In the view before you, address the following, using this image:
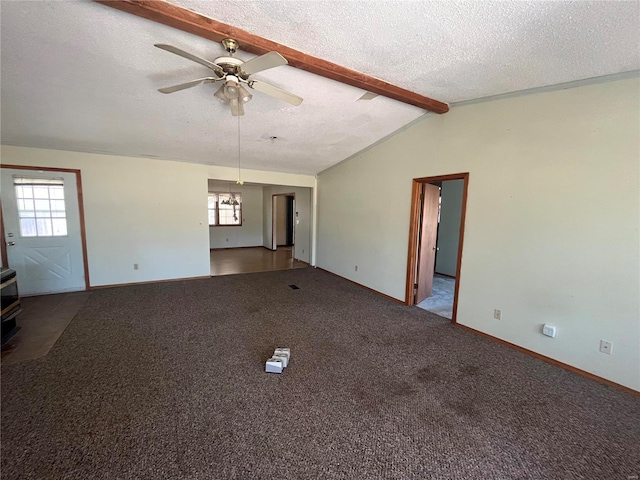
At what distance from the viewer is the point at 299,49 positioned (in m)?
2.43

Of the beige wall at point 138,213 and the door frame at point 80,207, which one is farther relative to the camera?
the beige wall at point 138,213

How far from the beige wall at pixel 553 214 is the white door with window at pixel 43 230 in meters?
5.83

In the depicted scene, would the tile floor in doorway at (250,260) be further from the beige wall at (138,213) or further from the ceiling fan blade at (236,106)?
the ceiling fan blade at (236,106)

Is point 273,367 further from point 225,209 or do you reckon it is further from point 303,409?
point 225,209

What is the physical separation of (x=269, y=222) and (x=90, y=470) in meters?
8.33

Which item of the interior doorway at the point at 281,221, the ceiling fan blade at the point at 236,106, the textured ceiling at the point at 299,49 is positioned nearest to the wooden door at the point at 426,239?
the textured ceiling at the point at 299,49

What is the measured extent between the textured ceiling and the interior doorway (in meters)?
5.41

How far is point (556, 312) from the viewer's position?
2.76 m

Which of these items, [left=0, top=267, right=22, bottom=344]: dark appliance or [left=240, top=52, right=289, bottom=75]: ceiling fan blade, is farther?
[left=0, top=267, right=22, bottom=344]: dark appliance

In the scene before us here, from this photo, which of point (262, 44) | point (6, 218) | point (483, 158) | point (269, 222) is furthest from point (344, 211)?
point (6, 218)

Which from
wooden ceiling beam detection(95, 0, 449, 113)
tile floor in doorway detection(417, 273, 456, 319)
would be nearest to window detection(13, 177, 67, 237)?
wooden ceiling beam detection(95, 0, 449, 113)

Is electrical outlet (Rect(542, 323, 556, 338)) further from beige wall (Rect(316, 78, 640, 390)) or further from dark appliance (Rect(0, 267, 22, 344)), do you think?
dark appliance (Rect(0, 267, 22, 344))

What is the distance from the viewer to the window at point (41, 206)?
4.27 metres

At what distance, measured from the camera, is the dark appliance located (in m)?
2.88
